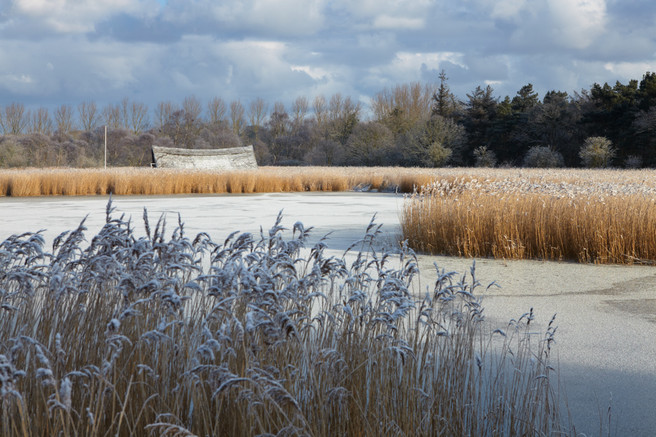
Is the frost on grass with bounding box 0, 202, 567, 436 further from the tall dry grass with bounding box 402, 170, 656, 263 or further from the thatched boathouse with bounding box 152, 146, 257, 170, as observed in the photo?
the thatched boathouse with bounding box 152, 146, 257, 170

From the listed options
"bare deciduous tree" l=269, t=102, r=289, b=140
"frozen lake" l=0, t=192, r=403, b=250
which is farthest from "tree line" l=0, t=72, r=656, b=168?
"frozen lake" l=0, t=192, r=403, b=250

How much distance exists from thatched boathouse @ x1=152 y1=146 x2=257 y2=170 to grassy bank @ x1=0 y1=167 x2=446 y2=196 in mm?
6261

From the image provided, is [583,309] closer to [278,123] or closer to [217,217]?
[217,217]

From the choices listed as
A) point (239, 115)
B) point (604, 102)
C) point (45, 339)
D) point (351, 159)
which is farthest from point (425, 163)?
point (45, 339)

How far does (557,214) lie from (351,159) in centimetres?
3137

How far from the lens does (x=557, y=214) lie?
635 cm

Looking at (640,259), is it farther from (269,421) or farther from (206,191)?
(206,191)

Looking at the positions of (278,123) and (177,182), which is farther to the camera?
(278,123)

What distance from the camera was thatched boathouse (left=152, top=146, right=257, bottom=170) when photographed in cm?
2464

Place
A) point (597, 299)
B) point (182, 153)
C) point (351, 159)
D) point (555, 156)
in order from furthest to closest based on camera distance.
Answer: point (351, 159)
point (555, 156)
point (182, 153)
point (597, 299)

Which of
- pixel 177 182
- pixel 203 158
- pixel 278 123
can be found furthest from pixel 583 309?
pixel 278 123

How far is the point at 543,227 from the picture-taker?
20.8 feet

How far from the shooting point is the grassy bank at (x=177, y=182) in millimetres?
15453

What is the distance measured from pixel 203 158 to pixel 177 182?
8824mm
